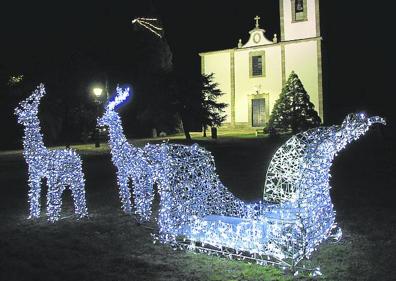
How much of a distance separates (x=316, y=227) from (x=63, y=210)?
5.89 metres

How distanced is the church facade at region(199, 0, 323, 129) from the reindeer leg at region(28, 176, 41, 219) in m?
25.9

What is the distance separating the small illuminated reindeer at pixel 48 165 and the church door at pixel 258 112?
26659 millimetres

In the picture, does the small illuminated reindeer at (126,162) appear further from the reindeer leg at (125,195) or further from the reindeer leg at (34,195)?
the reindeer leg at (34,195)

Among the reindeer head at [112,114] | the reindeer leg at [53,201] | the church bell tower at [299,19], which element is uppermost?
the church bell tower at [299,19]

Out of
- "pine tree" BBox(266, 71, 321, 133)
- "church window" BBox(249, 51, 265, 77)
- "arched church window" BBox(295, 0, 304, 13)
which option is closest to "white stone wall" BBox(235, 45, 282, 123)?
"church window" BBox(249, 51, 265, 77)

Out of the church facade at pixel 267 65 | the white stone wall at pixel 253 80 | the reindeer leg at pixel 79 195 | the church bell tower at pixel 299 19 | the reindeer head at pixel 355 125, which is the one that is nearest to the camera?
the reindeer head at pixel 355 125

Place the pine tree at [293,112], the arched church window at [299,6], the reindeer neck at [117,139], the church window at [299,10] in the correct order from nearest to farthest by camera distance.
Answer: the reindeer neck at [117,139], the pine tree at [293,112], the church window at [299,10], the arched church window at [299,6]

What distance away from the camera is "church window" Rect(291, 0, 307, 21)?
33219mm

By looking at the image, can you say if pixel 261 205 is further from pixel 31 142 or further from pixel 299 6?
pixel 299 6

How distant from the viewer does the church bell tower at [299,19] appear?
1293 inches

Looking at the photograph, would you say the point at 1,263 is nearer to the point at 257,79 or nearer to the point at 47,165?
the point at 47,165

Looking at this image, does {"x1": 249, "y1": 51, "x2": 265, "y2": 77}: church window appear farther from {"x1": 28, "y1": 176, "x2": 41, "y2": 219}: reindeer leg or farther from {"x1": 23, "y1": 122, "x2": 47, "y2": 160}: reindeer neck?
{"x1": 28, "y1": 176, "x2": 41, "y2": 219}: reindeer leg

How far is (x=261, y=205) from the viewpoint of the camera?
7531 mm

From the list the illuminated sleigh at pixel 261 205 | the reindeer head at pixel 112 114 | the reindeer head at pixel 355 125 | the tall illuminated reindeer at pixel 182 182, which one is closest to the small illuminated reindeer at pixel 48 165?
the reindeer head at pixel 112 114
